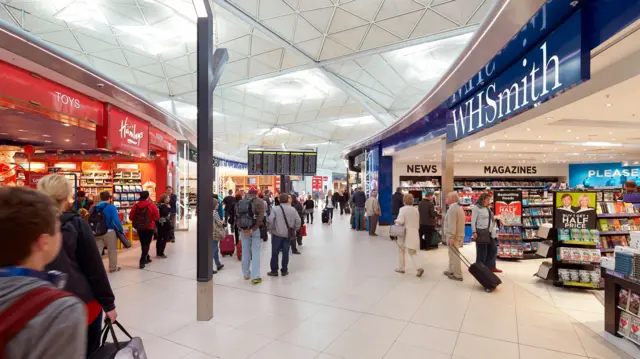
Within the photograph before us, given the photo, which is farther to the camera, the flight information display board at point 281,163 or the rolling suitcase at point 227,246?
the flight information display board at point 281,163

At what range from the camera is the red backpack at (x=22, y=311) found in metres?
0.70

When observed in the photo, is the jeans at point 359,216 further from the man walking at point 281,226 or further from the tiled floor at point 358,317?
the man walking at point 281,226

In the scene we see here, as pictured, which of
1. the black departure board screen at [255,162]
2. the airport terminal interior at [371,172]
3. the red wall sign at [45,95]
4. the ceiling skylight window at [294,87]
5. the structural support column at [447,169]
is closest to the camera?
the airport terminal interior at [371,172]

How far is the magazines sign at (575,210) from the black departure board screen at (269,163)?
9.63 metres

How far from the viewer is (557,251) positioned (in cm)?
525

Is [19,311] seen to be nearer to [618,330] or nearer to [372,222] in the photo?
[618,330]

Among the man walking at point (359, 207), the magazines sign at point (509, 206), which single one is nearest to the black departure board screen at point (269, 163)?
the man walking at point (359, 207)

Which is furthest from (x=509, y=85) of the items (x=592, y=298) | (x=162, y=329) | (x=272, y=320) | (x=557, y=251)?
(x=162, y=329)

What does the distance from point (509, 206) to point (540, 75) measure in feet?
15.6

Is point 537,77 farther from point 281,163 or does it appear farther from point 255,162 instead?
point 255,162

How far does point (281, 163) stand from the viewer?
13203 mm

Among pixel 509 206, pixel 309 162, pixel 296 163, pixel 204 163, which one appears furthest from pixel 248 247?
pixel 309 162

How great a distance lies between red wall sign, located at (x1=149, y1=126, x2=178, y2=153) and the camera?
8883 millimetres

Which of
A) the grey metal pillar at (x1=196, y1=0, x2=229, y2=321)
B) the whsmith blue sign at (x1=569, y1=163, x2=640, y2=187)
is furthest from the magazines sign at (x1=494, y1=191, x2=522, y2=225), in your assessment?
the whsmith blue sign at (x1=569, y1=163, x2=640, y2=187)
